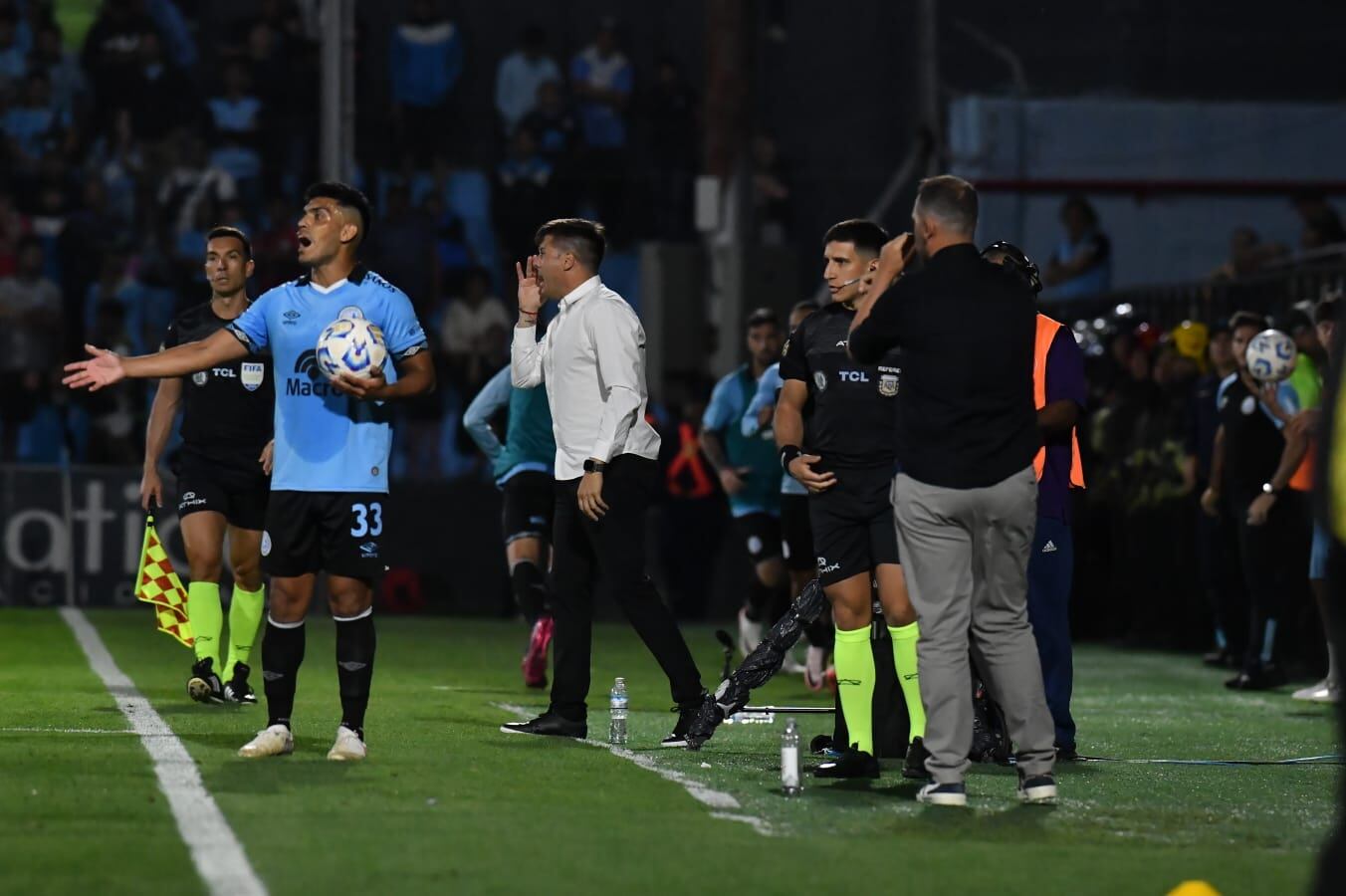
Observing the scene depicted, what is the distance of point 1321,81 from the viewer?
27594 mm

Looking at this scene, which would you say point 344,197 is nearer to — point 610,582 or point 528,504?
point 610,582

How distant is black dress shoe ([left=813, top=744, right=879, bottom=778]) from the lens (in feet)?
29.4

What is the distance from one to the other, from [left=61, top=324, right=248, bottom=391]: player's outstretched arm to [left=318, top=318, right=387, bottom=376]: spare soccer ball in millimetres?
510

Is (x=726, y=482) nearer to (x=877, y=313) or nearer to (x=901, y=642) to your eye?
(x=901, y=642)

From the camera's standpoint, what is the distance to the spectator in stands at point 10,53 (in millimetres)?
24172

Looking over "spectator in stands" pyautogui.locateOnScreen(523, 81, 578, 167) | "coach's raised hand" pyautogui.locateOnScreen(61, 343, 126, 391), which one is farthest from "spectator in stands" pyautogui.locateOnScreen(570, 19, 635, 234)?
"coach's raised hand" pyautogui.locateOnScreen(61, 343, 126, 391)

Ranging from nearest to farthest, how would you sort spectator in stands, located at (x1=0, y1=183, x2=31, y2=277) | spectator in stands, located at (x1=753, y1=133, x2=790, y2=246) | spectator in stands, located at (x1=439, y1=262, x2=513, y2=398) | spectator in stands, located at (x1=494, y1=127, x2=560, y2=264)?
spectator in stands, located at (x1=0, y1=183, x2=31, y2=277) < spectator in stands, located at (x1=439, y1=262, x2=513, y2=398) < spectator in stands, located at (x1=494, y1=127, x2=560, y2=264) < spectator in stands, located at (x1=753, y1=133, x2=790, y2=246)

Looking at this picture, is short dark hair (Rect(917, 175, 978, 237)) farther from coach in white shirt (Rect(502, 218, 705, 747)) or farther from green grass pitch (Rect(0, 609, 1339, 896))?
coach in white shirt (Rect(502, 218, 705, 747))

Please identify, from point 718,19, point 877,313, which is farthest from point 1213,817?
point 718,19

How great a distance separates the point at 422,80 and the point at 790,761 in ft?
60.8

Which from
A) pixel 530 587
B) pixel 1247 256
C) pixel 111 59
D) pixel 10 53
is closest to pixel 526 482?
pixel 530 587

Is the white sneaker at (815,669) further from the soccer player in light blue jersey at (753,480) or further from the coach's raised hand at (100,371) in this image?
the coach's raised hand at (100,371)

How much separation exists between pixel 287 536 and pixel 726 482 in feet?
20.5

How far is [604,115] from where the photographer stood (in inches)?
1008
